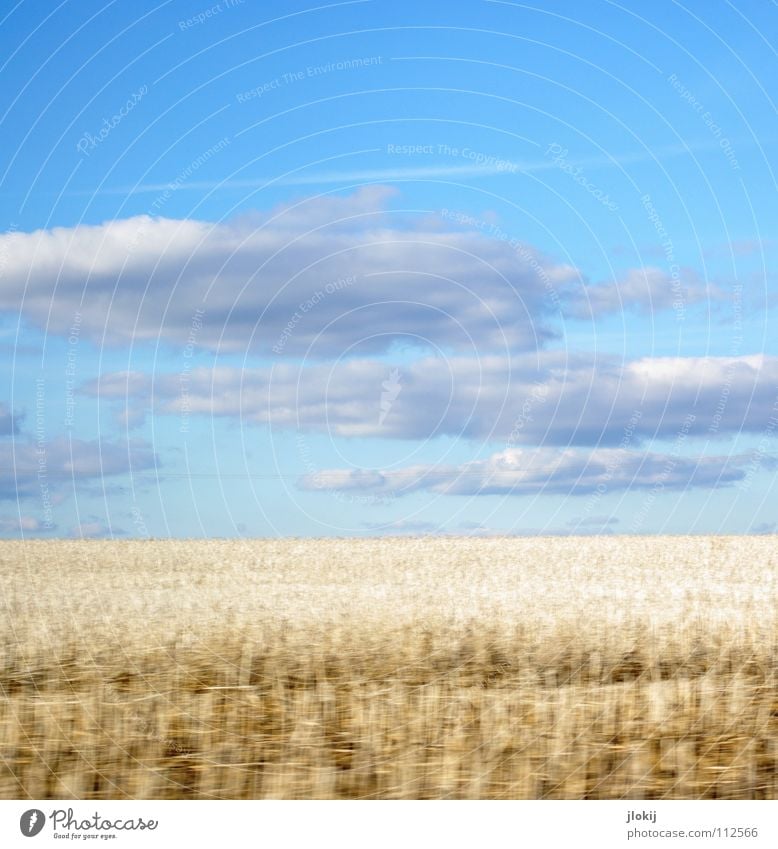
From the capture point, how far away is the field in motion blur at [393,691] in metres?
13.2

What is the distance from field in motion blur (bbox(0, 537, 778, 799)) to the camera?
43.4 ft

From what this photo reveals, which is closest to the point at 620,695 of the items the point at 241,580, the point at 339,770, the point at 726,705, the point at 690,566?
the point at 726,705

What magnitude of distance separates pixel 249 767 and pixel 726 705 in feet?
29.4

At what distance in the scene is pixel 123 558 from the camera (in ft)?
214

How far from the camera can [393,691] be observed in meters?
18.6
